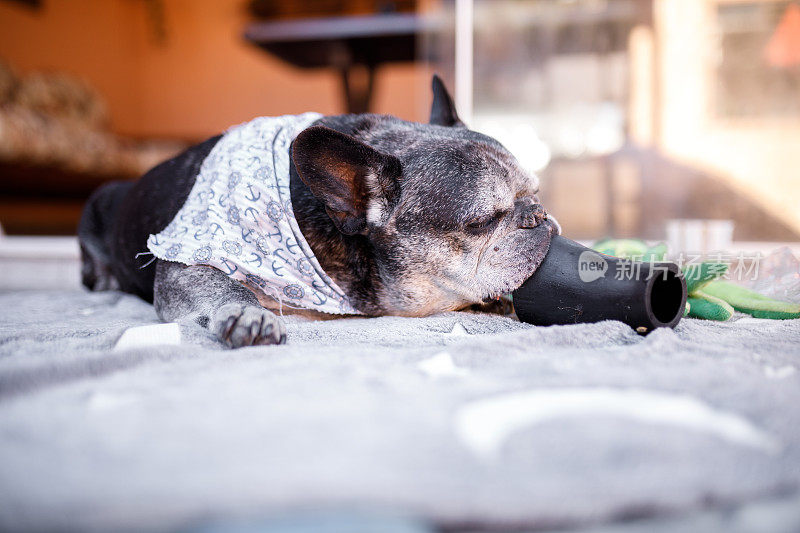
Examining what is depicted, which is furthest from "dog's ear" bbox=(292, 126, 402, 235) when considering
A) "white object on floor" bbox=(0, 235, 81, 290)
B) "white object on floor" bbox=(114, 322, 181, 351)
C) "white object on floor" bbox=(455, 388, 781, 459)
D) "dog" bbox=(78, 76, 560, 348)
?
"white object on floor" bbox=(0, 235, 81, 290)

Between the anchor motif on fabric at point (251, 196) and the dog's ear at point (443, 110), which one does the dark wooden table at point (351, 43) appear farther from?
the anchor motif on fabric at point (251, 196)

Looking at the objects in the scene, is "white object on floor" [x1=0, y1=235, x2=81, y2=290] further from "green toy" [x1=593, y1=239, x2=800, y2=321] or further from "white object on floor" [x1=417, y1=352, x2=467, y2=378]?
"green toy" [x1=593, y1=239, x2=800, y2=321]

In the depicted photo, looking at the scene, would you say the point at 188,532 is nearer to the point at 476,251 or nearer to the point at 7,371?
the point at 7,371

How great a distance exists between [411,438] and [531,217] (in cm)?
91

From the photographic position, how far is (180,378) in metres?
0.90

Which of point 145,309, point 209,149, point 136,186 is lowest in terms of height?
point 145,309

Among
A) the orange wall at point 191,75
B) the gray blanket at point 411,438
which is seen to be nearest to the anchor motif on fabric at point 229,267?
the gray blanket at point 411,438

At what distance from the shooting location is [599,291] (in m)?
1.27

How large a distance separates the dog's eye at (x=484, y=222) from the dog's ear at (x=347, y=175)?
22 centimetres

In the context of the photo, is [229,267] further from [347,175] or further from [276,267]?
[347,175]

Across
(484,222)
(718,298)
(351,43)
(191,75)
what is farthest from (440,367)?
(191,75)

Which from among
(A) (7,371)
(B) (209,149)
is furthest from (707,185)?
(A) (7,371)

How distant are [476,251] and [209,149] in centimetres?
93

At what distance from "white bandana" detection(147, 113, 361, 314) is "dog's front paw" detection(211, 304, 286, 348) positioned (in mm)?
246
